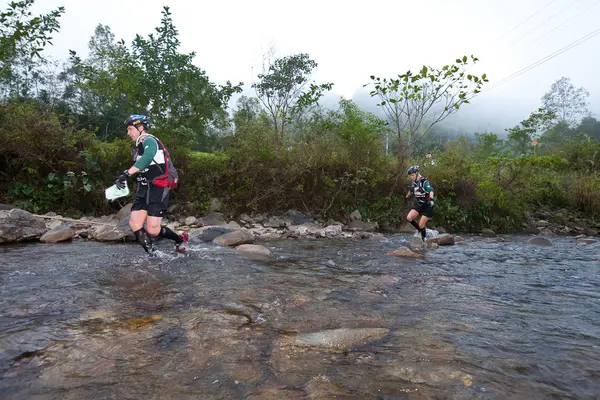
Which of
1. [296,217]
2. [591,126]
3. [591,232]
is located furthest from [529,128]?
[591,126]

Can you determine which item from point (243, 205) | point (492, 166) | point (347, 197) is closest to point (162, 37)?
point (243, 205)

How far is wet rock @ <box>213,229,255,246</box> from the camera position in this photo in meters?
8.92

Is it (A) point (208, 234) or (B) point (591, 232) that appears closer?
(A) point (208, 234)

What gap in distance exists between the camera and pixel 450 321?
3680 mm

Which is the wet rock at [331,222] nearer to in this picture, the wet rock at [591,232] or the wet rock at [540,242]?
the wet rock at [540,242]

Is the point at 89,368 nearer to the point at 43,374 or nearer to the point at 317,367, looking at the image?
the point at 43,374

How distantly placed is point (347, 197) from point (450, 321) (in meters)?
11.1

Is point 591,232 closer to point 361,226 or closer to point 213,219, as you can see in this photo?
point 361,226

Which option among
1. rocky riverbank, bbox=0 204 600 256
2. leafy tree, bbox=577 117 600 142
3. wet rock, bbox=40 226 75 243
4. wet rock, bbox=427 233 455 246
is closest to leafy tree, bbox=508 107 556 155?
rocky riverbank, bbox=0 204 600 256

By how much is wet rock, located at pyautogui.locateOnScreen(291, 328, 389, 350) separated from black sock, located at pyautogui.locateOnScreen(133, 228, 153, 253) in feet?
15.0

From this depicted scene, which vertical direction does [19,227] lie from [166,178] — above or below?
below

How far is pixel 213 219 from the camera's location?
12531 millimetres

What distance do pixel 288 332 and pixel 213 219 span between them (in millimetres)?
9774

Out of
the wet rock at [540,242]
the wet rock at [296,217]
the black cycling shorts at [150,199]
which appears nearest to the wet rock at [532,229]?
the wet rock at [540,242]
